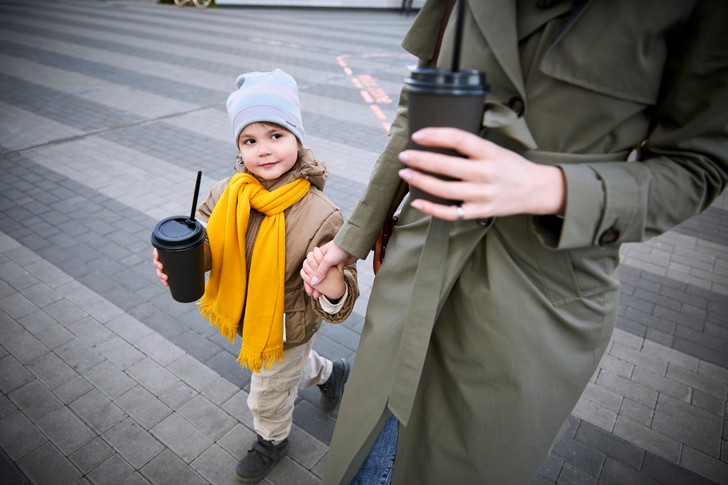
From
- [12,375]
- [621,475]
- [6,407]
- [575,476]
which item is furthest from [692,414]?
[12,375]

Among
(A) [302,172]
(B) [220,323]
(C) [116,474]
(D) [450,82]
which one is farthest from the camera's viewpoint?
(C) [116,474]

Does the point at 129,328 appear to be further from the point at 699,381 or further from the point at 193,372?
the point at 699,381

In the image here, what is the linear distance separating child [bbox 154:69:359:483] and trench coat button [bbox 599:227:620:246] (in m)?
0.94

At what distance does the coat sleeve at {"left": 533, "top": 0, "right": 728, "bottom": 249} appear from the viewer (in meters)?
0.79

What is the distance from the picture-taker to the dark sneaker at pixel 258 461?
214 cm

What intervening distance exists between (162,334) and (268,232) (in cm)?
173

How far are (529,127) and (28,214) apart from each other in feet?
15.6

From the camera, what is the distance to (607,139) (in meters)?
0.91

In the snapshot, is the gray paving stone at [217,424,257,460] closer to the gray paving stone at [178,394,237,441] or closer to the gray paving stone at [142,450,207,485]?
the gray paving stone at [178,394,237,441]

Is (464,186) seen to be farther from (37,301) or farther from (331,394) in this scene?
(37,301)

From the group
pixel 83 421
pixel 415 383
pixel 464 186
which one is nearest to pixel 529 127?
pixel 464 186

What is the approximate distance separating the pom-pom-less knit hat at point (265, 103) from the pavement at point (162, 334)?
1690 millimetres

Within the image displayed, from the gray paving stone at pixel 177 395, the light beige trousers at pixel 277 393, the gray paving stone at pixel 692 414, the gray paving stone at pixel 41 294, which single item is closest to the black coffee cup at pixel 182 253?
the light beige trousers at pixel 277 393

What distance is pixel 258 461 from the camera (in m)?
2.17
